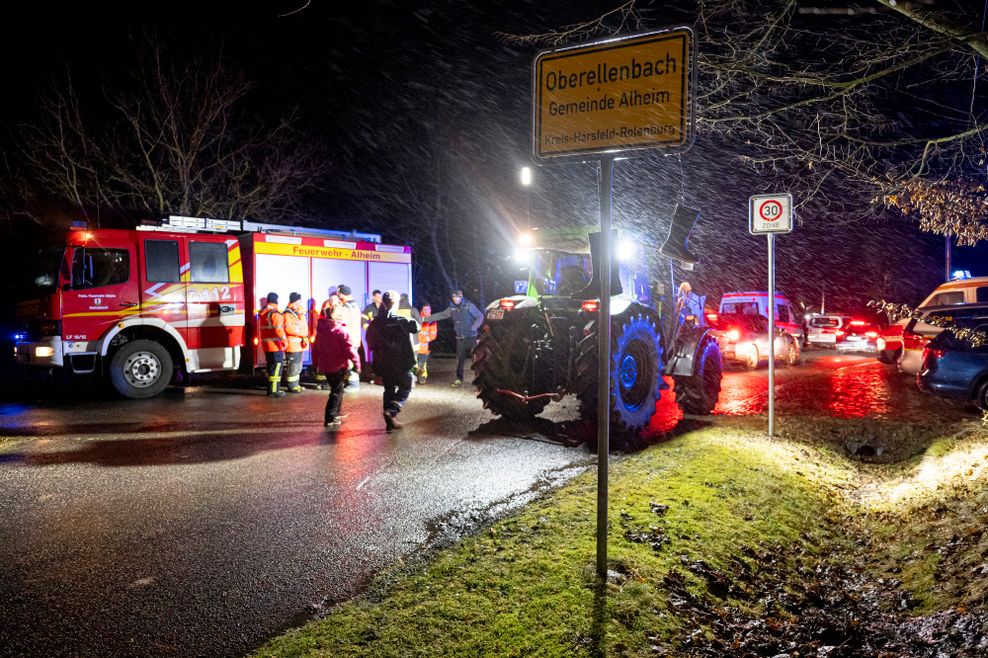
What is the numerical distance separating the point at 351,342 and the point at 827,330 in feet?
63.2

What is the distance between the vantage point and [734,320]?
17.3 meters

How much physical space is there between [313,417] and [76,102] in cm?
1549

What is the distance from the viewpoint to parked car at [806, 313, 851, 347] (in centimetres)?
2283

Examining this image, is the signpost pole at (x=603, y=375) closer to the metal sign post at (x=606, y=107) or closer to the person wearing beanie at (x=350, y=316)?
the metal sign post at (x=606, y=107)

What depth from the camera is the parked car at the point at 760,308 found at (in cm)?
1840

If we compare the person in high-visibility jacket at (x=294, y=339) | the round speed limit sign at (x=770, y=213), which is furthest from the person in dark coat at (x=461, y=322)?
the round speed limit sign at (x=770, y=213)

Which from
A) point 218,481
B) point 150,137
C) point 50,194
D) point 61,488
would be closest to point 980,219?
point 218,481

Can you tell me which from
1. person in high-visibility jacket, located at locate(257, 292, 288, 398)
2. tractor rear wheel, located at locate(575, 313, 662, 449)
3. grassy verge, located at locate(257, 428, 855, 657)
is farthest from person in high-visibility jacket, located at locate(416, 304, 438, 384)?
grassy verge, located at locate(257, 428, 855, 657)

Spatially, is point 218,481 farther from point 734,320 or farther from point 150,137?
point 150,137

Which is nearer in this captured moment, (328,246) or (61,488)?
(61,488)

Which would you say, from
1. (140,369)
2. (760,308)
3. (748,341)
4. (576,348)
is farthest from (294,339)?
(760,308)

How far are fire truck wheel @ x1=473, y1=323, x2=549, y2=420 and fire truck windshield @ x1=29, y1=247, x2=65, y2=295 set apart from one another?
750 centimetres

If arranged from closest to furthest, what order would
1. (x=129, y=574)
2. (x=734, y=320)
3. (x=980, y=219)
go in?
(x=129, y=574)
(x=980, y=219)
(x=734, y=320)

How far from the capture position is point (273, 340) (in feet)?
38.7
